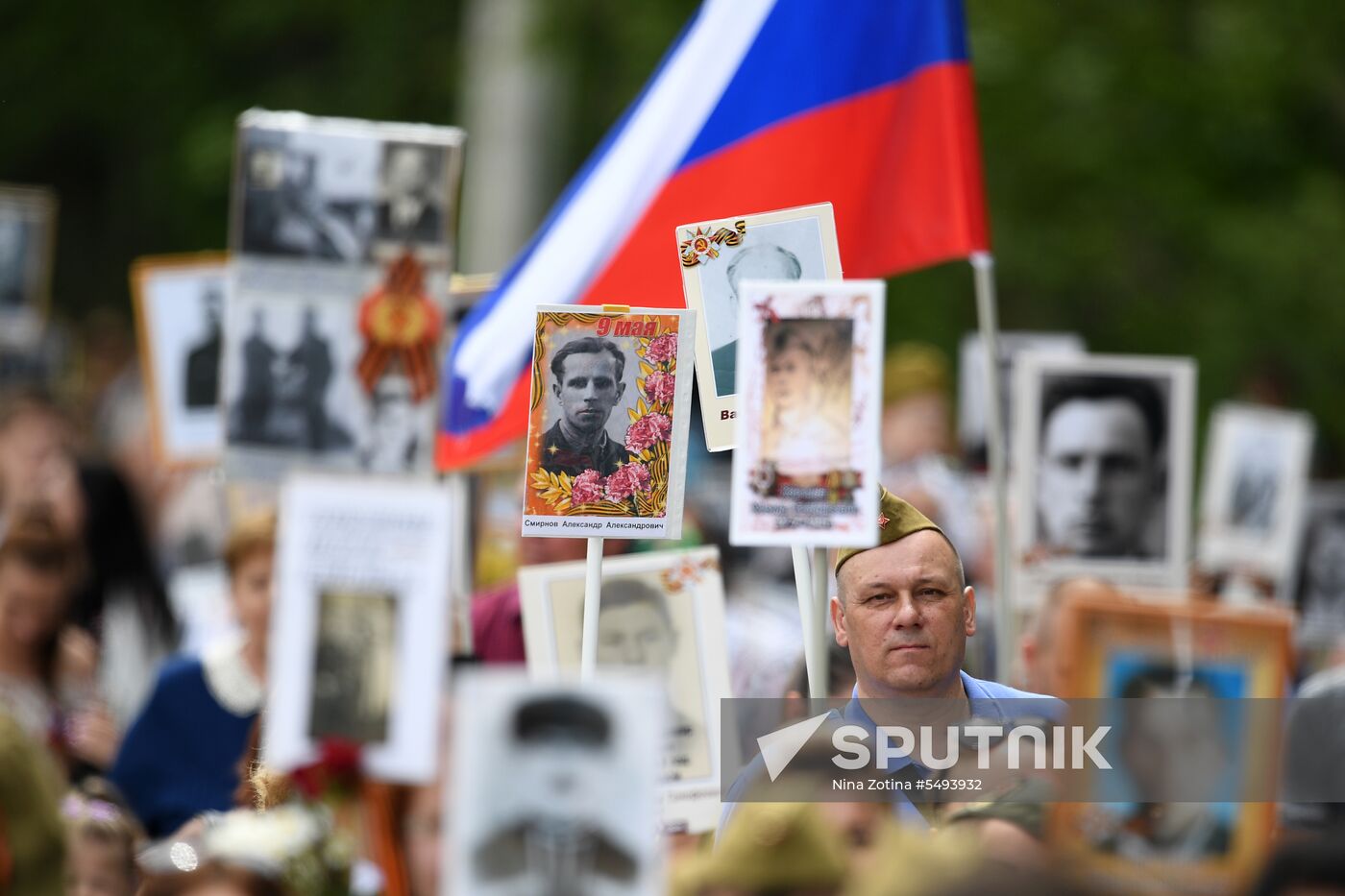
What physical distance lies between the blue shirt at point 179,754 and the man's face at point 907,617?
216cm

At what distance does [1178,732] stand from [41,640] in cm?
377

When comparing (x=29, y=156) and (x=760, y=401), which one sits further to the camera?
(x=29, y=156)

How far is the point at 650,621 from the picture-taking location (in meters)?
4.80

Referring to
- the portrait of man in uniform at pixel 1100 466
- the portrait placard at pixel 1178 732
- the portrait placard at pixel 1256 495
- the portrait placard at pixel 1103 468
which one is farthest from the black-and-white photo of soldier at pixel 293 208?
the portrait placard at pixel 1256 495

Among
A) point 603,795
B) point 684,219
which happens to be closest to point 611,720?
point 603,795

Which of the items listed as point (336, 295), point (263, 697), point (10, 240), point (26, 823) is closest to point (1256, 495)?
point (336, 295)

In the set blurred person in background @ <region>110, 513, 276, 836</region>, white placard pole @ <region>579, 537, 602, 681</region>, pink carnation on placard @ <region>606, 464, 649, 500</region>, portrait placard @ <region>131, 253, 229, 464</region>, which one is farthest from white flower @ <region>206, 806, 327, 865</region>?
portrait placard @ <region>131, 253, 229, 464</region>

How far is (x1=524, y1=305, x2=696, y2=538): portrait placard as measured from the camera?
12.8 ft

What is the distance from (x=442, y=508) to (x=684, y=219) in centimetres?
244

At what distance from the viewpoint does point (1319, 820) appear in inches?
154

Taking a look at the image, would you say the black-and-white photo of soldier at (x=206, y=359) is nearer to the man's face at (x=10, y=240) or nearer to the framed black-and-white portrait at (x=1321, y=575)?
the man's face at (x=10, y=240)

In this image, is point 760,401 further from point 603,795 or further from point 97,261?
point 97,261

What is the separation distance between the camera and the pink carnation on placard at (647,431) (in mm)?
3957

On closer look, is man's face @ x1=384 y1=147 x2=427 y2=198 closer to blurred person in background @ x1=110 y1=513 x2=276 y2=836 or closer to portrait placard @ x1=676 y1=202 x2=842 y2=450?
blurred person in background @ x1=110 y1=513 x2=276 y2=836
